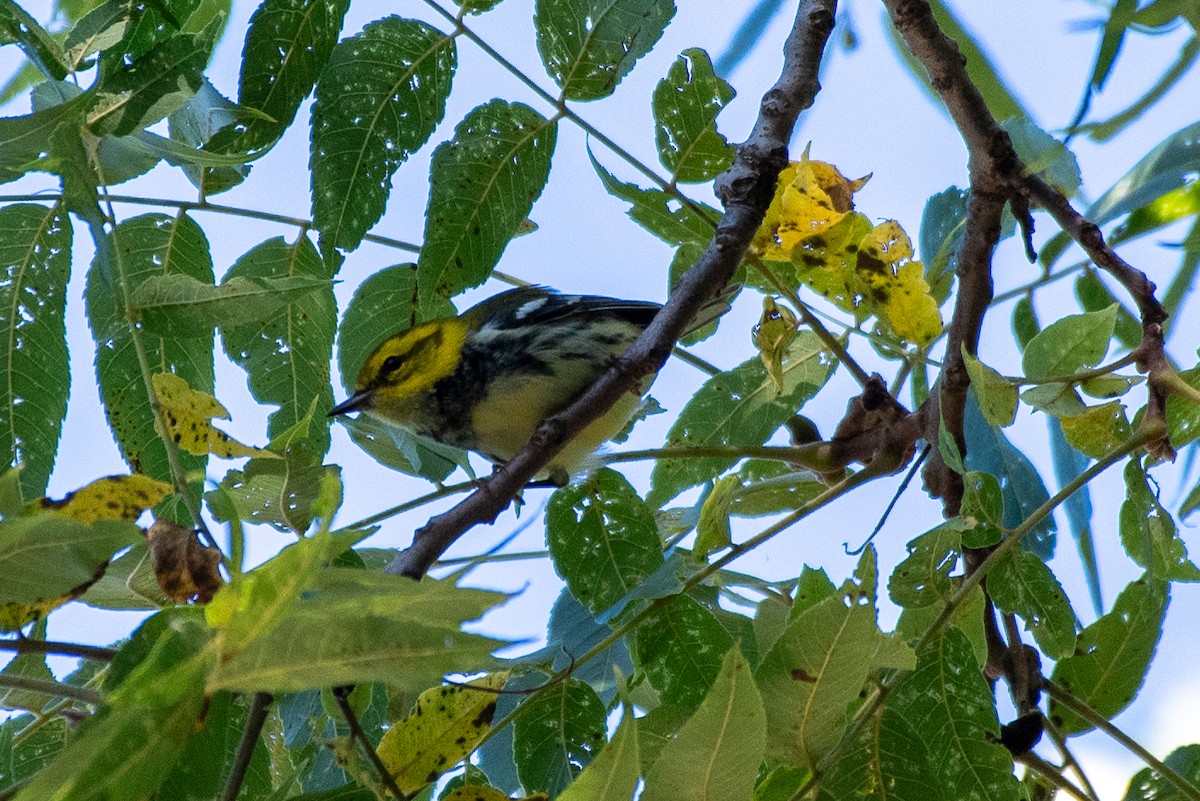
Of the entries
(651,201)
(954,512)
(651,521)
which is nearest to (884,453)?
(954,512)

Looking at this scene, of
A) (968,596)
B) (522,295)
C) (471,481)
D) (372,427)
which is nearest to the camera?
(968,596)

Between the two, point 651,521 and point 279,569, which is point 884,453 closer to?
point 651,521

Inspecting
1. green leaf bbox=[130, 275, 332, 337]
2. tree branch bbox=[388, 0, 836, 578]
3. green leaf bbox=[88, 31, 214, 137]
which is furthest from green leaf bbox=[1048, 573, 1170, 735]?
green leaf bbox=[88, 31, 214, 137]

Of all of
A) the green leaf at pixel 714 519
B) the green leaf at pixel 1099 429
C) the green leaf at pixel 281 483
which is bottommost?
the green leaf at pixel 281 483

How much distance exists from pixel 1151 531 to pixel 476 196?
1159 mm

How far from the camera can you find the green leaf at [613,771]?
1013 mm

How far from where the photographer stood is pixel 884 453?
2.21 metres

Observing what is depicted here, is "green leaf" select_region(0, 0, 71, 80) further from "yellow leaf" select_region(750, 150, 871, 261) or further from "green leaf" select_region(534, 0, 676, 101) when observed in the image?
"yellow leaf" select_region(750, 150, 871, 261)

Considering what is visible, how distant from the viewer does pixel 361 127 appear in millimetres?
1991

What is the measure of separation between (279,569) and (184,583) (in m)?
0.57

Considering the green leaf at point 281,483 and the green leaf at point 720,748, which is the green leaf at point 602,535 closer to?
the green leaf at point 281,483

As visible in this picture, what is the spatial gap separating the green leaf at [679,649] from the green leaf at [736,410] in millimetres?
652

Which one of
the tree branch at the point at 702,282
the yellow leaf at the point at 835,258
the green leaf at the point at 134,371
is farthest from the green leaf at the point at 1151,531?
the green leaf at the point at 134,371

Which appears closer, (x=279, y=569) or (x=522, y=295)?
(x=279, y=569)
